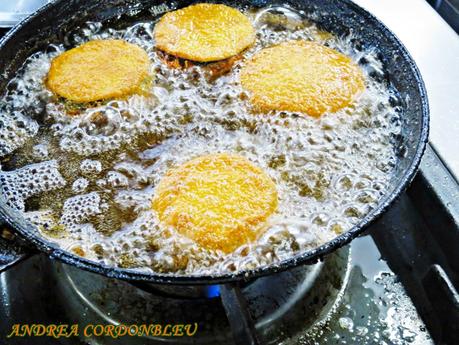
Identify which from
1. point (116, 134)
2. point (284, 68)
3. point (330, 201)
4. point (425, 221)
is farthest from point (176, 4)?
point (425, 221)

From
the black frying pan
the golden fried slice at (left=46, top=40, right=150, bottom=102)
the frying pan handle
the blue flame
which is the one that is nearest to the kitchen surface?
the blue flame

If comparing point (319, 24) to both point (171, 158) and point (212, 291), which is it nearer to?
point (171, 158)

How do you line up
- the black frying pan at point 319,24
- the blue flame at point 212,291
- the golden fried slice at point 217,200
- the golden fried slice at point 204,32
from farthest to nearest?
1. the golden fried slice at point 204,32
2. the blue flame at point 212,291
3. the golden fried slice at point 217,200
4. the black frying pan at point 319,24

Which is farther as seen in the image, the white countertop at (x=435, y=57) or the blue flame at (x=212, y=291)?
the white countertop at (x=435, y=57)

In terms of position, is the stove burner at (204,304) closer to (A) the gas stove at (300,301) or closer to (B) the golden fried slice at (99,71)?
(A) the gas stove at (300,301)

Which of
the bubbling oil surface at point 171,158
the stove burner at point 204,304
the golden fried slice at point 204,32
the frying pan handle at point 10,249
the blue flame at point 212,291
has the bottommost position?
the stove burner at point 204,304

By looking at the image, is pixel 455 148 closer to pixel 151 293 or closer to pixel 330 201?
pixel 330 201

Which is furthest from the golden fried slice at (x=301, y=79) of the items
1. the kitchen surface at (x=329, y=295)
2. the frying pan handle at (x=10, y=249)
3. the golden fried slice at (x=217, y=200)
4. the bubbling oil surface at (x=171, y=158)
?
the frying pan handle at (x=10, y=249)

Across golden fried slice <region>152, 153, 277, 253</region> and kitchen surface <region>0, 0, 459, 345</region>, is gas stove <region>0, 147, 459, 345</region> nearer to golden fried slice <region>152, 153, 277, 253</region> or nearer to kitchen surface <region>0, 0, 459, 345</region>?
kitchen surface <region>0, 0, 459, 345</region>
